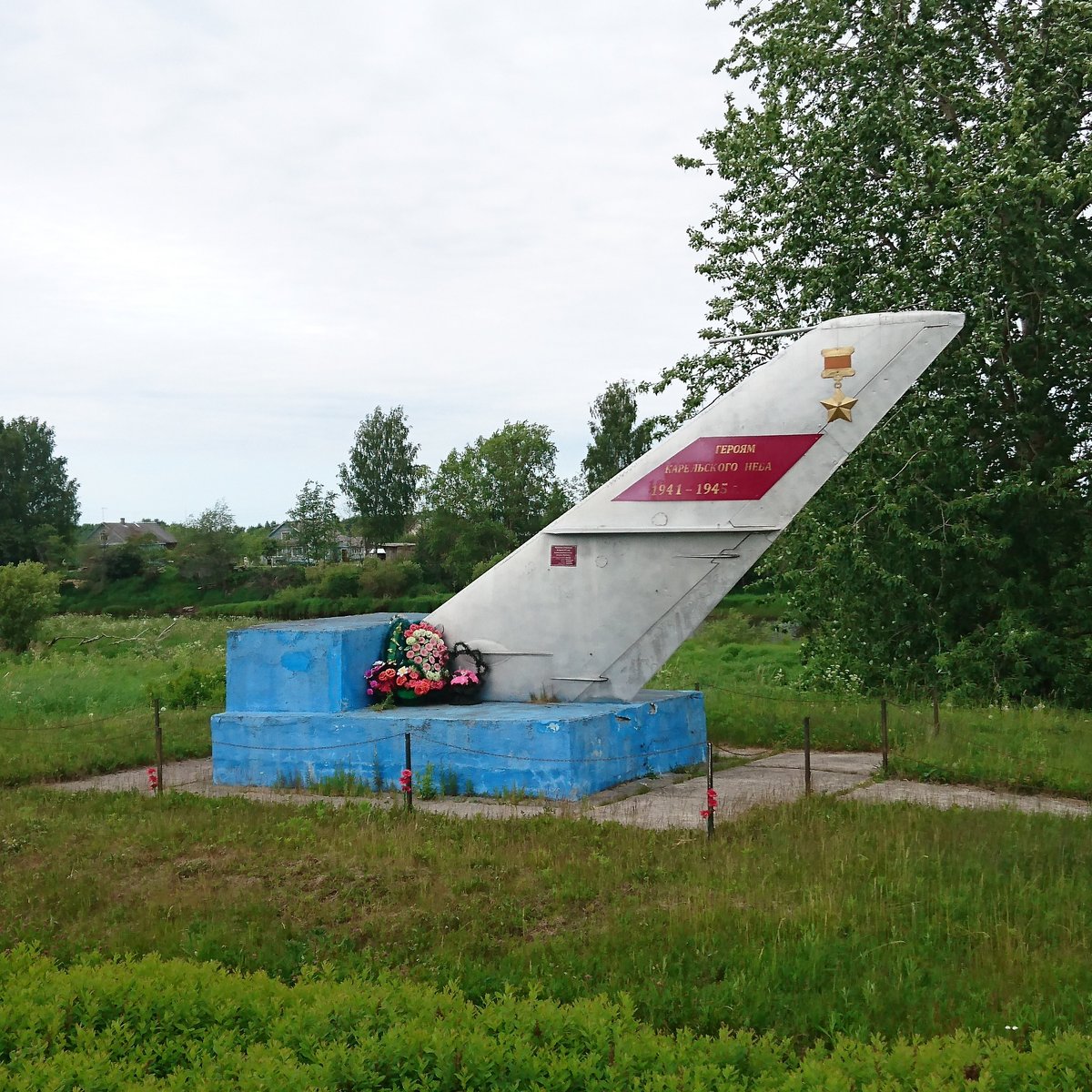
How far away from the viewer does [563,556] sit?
11.5m

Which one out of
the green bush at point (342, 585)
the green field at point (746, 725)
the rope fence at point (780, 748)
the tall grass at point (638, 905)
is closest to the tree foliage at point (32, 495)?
the green bush at point (342, 585)

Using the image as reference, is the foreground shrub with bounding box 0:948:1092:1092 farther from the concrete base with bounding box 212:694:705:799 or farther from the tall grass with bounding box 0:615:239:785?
the tall grass with bounding box 0:615:239:785

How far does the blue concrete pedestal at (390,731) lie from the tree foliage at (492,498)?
157 ft

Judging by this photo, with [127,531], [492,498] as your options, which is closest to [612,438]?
[492,498]

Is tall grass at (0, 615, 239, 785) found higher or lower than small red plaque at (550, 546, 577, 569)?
lower

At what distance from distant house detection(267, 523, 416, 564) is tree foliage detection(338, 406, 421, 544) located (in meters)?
1.94

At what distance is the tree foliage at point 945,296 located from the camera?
16.2m

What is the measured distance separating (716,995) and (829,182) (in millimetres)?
15075

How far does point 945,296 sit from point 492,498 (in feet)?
157

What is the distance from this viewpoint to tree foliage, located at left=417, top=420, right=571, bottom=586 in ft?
200

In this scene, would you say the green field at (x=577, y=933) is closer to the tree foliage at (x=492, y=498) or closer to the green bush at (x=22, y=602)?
the green bush at (x=22, y=602)

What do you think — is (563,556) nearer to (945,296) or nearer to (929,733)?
(929,733)

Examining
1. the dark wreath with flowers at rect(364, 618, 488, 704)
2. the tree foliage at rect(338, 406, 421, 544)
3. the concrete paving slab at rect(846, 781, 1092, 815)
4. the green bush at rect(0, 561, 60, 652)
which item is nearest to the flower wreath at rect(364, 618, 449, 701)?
the dark wreath with flowers at rect(364, 618, 488, 704)

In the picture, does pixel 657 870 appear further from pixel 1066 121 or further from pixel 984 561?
pixel 1066 121
